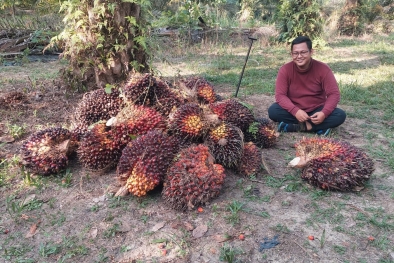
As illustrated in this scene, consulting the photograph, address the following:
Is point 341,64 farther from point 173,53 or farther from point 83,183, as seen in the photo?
point 83,183

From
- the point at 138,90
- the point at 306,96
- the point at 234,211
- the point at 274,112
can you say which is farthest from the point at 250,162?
the point at 306,96

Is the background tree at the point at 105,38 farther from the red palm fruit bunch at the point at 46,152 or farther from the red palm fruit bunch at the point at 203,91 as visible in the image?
the red palm fruit bunch at the point at 46,152

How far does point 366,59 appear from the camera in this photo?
27.6 feet

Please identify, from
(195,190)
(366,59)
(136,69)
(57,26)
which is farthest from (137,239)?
(366,59)

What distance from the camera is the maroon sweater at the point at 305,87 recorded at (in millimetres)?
3662

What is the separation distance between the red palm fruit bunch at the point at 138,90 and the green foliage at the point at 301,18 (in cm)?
888

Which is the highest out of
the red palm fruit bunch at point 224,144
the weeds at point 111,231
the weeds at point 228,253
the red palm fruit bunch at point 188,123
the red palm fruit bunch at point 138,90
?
the red palm fruit bunch at point 138,90

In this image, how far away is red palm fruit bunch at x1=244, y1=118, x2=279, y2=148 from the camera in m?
2.98

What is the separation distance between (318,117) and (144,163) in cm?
223

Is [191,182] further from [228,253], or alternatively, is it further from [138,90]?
[138,90]

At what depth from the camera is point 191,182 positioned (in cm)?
213

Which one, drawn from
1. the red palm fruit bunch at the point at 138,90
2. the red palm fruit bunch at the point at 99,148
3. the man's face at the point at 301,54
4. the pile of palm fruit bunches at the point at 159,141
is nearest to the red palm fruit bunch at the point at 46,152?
the pile of palm fruit bunches at the point at 159,141

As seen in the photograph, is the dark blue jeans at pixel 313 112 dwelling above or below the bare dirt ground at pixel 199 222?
above

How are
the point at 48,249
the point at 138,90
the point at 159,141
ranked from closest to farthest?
the point at 48,249
the point at 159,141
the point at 138,90
